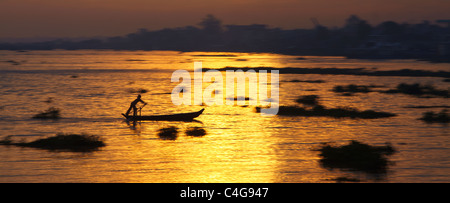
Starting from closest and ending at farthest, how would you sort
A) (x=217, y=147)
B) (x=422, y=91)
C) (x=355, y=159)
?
(x=355, y=159) < (x=217, y=147) < (x=422, y=91)

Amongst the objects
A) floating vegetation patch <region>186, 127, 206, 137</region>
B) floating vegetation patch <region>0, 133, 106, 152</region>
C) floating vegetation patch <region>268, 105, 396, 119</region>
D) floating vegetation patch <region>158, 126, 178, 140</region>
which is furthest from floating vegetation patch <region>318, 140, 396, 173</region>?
floating vegetation patch <region>268, 105, 396, 119</region>

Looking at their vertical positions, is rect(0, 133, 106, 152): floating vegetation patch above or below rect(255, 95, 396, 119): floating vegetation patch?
above

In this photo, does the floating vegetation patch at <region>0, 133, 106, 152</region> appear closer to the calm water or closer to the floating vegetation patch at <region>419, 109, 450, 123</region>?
the calm water

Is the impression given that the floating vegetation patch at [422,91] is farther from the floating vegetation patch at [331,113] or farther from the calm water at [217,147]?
the floating vegetation patch at [331,113]

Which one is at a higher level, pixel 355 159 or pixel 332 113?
pixel 355 159

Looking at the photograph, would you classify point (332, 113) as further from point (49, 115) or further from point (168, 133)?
point (49, 115)

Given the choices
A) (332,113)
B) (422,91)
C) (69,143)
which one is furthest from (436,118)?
(69,143)

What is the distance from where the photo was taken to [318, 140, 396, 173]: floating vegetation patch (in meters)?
22.5

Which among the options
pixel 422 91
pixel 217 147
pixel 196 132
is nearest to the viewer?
pixel 217 147

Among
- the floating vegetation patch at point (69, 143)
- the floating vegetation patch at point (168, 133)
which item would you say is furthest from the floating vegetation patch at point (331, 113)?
the floating vegetation patch at point (69, 143)

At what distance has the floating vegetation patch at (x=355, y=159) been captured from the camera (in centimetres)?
2247

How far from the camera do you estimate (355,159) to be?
22.9 m

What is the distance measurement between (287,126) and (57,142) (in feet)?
55.6
